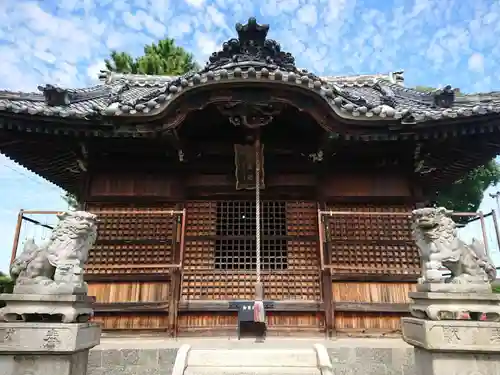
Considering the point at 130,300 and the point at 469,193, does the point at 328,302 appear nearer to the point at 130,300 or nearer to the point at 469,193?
the point at 130,300

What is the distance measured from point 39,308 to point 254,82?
4869mm

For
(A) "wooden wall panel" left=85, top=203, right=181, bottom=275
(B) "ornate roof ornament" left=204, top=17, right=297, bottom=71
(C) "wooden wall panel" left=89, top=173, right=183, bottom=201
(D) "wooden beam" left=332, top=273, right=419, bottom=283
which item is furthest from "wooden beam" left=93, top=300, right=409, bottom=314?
(B) "ornate roof ornament" left=204, top=17, right=297, bottom=71

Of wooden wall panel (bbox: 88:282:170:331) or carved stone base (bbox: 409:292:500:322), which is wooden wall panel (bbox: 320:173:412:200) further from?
wooden wall panel (bbox: 88:282:170:331)

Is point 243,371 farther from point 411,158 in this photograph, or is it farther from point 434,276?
point 411,158

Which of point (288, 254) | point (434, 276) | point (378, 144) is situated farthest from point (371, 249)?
point (434, 276)

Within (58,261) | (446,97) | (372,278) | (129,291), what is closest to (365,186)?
(372,278)

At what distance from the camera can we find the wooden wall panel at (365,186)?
800 centimetres

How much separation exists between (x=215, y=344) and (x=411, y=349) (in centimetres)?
339

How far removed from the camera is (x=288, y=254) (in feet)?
25.7

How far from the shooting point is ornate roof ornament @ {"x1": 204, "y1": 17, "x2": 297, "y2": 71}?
27.7 feet

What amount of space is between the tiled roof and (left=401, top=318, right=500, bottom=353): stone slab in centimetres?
376

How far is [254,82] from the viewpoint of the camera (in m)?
6.28

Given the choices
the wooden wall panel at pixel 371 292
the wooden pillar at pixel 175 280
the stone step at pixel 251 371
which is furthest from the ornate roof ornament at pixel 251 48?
the stone step at pixel 251 371

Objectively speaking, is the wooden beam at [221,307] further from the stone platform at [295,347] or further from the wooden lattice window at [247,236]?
the stone platform at [295,347]
